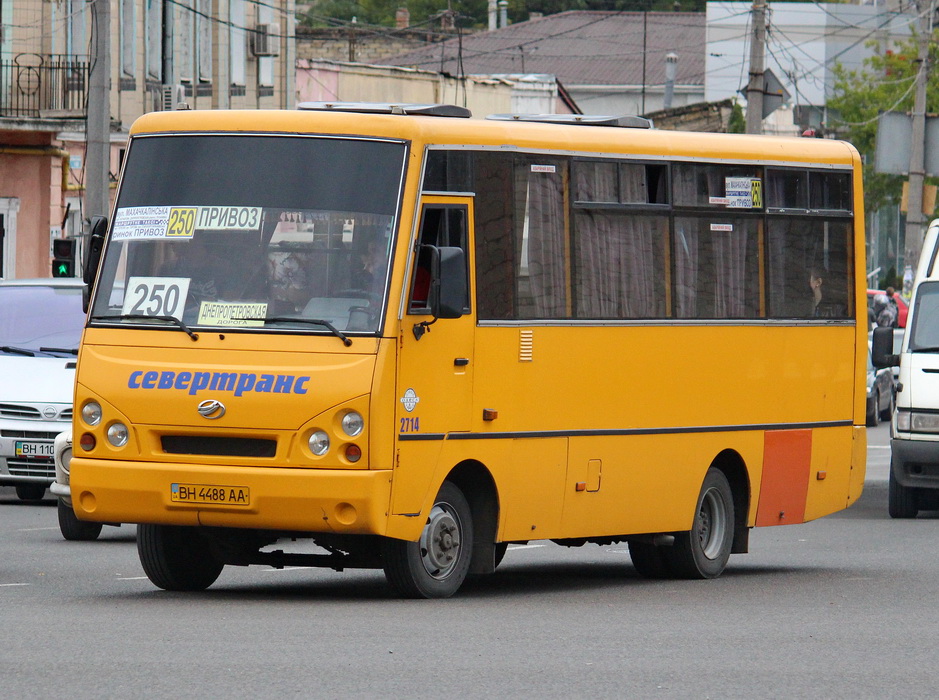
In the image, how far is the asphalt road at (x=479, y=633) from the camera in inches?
334

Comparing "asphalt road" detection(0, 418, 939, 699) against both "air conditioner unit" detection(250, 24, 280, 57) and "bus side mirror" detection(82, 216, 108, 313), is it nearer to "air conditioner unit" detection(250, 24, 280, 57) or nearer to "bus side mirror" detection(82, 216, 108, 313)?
"bus side mirror" detection(82, 216, 108, 313)

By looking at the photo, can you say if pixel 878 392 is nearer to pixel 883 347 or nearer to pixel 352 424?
pixel 883 347

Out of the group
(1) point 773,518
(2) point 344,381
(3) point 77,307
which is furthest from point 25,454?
(2) point 344,381

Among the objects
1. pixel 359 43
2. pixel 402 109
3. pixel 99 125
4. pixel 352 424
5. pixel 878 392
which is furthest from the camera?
pixel 359 43

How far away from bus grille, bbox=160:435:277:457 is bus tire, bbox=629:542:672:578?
12.1 feet

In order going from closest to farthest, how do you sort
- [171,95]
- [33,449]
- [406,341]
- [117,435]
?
[406,341]
[117,435]
[33,449]
[171,95]

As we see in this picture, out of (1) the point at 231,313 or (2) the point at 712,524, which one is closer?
(1) the point at 231,313

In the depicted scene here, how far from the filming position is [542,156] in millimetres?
12617

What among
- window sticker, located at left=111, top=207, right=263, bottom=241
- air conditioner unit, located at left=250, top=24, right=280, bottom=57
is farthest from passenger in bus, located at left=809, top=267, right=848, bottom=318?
air conditioner unit, located at left=250, top=24, right=280, bottom=57

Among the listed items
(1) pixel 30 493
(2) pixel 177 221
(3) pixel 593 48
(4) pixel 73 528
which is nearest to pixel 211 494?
(2) pixel 177 221

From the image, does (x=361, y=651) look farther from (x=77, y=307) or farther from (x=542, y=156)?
(x=77, y=307)

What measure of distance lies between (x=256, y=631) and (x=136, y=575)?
12.1ft

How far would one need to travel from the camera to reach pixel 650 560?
14320 millimetres

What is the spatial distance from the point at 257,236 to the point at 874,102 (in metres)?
53.8
